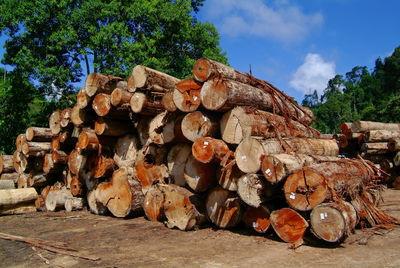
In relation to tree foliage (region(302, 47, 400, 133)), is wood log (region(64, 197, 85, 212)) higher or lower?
lower

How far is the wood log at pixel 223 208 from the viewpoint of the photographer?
546 centimetres

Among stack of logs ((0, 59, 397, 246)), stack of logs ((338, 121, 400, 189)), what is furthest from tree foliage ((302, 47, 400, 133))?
stack of logs ((0, 59, 397, 246))

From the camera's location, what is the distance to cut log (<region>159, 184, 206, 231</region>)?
18.7 ft

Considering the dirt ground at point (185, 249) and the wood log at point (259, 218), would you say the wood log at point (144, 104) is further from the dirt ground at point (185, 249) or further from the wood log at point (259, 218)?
the wood log at point (259, 218)

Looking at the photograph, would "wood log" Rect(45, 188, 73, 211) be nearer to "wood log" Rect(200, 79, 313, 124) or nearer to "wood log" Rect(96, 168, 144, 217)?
"wood log" Rect(96, 168, 144, 217)

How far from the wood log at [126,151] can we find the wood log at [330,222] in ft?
14.4

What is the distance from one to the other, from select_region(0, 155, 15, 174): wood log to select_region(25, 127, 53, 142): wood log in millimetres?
2374

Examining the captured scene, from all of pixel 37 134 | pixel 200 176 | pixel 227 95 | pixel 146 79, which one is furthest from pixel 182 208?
pixel 37 134

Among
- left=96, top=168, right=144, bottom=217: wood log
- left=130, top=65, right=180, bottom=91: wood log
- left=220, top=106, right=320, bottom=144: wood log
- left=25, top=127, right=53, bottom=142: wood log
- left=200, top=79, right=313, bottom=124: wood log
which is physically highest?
left=130, top=65, right=180, bottom=91: wood log

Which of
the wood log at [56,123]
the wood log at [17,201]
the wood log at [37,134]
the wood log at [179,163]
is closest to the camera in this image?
the wood log at [179,163]

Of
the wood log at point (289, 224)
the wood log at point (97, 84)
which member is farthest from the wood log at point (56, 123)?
the wood log at point (289, 224)

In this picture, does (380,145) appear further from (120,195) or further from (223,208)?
(120,195)

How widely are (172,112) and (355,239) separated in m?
3.95

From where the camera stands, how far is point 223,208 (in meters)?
5.59
